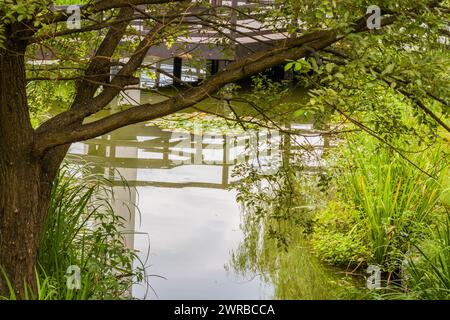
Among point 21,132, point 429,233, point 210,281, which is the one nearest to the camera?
point 21,132

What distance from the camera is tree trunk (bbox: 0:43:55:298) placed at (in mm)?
3799

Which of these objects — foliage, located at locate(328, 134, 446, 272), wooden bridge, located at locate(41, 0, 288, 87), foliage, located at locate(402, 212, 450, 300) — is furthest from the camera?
foliage, located at locate(328, 134, 446, 272)

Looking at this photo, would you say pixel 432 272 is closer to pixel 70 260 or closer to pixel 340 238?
pixel 340 238

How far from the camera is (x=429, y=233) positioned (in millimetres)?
5609

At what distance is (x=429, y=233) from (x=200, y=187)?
3.44 metres

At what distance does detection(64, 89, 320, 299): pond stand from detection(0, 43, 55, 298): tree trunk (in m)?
1.27

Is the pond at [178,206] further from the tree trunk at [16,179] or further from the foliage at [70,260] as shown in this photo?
the tree trunk at [16,179]

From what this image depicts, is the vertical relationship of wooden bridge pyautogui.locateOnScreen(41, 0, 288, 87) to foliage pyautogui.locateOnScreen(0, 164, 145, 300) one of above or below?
above

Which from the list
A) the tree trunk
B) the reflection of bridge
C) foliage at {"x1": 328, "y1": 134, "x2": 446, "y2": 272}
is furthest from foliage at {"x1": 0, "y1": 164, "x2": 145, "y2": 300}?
the reflection of bridge

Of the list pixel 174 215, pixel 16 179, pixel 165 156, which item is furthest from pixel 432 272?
pixel 165 156

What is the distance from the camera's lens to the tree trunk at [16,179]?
12.5ft

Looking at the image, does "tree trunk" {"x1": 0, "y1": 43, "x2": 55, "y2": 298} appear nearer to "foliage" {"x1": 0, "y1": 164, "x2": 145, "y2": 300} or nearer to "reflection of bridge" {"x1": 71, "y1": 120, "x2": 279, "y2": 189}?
"foliage" {"x1": 0, "y1": 164, "x2": 145, "y2": 300}
